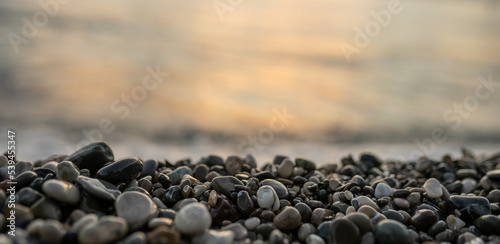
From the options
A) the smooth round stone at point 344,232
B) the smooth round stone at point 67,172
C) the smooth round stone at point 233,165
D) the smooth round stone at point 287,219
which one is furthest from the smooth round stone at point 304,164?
the smooth round stone at point 67,172

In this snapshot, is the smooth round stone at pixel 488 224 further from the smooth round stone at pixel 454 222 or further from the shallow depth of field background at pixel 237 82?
the shallow depth of field background at pixel 237 82

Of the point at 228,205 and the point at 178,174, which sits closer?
the point at 228,205

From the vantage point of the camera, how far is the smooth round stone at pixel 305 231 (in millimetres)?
2443

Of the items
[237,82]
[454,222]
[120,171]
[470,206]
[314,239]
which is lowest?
[314,239]

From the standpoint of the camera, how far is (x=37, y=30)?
1063 cm

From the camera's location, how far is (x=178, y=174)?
3143mm

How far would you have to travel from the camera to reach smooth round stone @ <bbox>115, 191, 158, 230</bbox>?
214cm

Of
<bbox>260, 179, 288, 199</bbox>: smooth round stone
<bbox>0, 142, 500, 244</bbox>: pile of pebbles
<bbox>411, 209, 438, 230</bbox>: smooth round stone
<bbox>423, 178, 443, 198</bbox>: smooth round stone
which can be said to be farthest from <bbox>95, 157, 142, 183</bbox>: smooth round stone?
<bbox>423, 178, 443, 198</bbox>: smooth round stone

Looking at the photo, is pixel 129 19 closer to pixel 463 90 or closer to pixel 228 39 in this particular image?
pixel 228 39

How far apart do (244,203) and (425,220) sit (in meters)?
1.11

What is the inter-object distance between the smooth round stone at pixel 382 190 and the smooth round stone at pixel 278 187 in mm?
668

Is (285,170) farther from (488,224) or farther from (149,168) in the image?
(488,224)

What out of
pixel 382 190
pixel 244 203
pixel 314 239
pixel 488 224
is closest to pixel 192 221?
pixel 244 203

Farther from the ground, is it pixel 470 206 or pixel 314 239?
pixel 470 206
